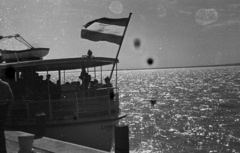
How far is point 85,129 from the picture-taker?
16953mm

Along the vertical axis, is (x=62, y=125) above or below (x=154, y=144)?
above

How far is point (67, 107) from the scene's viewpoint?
1747 centimetres

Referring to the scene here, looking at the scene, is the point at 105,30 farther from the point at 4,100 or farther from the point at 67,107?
the point at 4,100

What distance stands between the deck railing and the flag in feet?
9.49

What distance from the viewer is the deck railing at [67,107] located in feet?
56.7

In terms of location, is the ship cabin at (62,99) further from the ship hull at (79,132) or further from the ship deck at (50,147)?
the ship deck at (50,147)

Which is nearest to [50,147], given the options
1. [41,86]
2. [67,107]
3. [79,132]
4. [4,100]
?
[4,100]

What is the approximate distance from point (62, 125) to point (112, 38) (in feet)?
18.1

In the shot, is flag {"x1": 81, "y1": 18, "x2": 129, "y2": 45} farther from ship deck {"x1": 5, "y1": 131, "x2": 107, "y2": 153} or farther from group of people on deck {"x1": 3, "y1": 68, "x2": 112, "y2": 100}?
ship deck {"x1": 5, "y1": 131, "x2": 107, "y2": 153}

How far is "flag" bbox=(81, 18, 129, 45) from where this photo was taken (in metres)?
18.7

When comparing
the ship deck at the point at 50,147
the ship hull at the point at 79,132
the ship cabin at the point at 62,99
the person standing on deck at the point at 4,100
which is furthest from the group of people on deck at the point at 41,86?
the person standing on deck at the point at 4,100

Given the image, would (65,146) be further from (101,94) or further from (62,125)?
(101,94)

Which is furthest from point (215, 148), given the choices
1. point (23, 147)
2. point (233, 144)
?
point (23, 147)

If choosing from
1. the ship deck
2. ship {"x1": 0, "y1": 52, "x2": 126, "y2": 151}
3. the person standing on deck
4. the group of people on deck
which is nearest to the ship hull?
ship {"x1": 0, "y1": 52, "x2": 126, "y2": 151}
